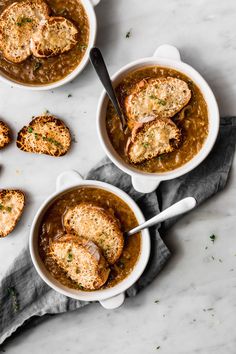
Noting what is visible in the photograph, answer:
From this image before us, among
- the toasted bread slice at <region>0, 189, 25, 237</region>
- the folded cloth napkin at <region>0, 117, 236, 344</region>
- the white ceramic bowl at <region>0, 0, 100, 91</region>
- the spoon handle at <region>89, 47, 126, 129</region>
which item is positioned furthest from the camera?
the toasted bread slice at <region>0, 189, 25, 237</region>

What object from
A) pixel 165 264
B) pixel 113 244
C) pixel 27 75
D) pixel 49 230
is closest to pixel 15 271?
pixel 49 230

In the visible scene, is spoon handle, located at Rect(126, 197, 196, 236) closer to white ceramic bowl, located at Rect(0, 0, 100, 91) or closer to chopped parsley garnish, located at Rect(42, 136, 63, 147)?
chopped parsley garnish, located at Rect(42, 136, 63, 147)

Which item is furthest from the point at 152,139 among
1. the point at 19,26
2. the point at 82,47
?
the point at 19,26

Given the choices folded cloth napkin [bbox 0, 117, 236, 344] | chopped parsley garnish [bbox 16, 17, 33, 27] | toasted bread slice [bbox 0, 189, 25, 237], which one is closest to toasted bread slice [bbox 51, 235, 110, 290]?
folded cloth napkin [bbox 0, 117, 236, 344]

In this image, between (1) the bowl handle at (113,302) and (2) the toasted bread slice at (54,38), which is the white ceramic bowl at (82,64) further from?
(1) the bowl handle at (113,302)

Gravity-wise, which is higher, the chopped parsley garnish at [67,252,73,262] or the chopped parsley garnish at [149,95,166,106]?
the chopped parsley garnish at [149,95,166,106]
